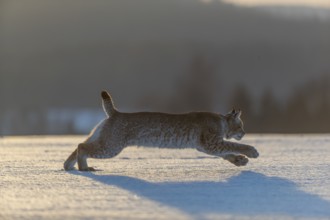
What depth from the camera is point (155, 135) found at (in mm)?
7910

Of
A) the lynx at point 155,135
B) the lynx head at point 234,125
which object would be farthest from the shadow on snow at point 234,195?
the lynx head at point 234,125

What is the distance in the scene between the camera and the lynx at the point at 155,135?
7.64 m

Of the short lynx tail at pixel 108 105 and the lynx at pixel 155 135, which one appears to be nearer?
the lynx at pixel 155 135

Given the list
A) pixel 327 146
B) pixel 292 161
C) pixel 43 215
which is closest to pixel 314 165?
pixel 292 161

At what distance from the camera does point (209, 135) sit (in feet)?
26.6

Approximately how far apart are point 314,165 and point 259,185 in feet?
6.03

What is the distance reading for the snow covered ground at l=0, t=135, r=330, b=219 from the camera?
516 cm

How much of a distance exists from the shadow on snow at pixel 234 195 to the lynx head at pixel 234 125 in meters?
1.72

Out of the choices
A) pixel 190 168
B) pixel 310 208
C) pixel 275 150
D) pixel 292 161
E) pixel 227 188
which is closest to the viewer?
pixel 310 208

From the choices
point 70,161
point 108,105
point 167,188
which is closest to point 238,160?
point 108,105

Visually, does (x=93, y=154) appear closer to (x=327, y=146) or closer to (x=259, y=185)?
(x=259, y=185)

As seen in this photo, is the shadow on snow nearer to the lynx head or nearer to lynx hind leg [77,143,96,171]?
lynx hind leg [77,143,96,171]

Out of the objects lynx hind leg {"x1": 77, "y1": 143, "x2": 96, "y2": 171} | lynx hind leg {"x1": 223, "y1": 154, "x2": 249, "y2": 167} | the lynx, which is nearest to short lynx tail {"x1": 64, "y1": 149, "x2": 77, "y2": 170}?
the lynx

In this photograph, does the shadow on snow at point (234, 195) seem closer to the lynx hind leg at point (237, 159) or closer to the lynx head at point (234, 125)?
the lynx hind leg at point (237, 159)
